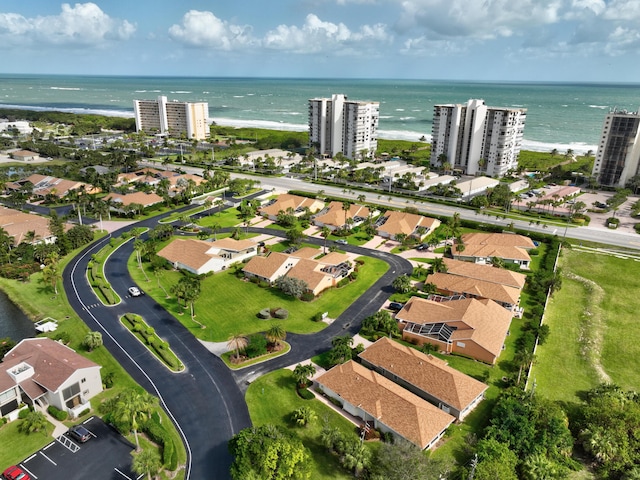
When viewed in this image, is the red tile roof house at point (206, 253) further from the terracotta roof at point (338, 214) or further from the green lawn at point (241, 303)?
the terracotta roof at point (338, 214)

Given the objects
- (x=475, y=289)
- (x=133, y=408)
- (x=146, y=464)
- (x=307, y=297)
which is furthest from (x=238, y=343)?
(x=475, y=289)

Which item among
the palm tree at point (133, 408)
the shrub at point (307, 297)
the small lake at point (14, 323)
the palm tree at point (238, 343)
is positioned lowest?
the small lake at point (14, 323)

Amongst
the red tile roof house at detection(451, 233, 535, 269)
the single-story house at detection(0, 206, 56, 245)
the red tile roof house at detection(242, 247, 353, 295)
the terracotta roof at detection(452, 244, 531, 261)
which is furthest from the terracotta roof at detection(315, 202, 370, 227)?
the single-story house at detection(0, 206, 56, 245)

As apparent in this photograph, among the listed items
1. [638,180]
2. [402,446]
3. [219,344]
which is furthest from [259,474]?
[638,180]

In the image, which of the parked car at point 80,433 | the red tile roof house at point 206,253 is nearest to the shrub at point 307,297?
the red tile roof house at point 206,253

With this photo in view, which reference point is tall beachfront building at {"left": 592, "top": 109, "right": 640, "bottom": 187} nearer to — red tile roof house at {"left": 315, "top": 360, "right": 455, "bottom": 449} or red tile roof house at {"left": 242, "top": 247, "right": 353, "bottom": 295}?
red tile roof house at {"left": 242, "top": 247, "right": 353, "bottom": 295}

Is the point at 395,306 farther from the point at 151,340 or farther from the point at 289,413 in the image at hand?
the point at 151,340
